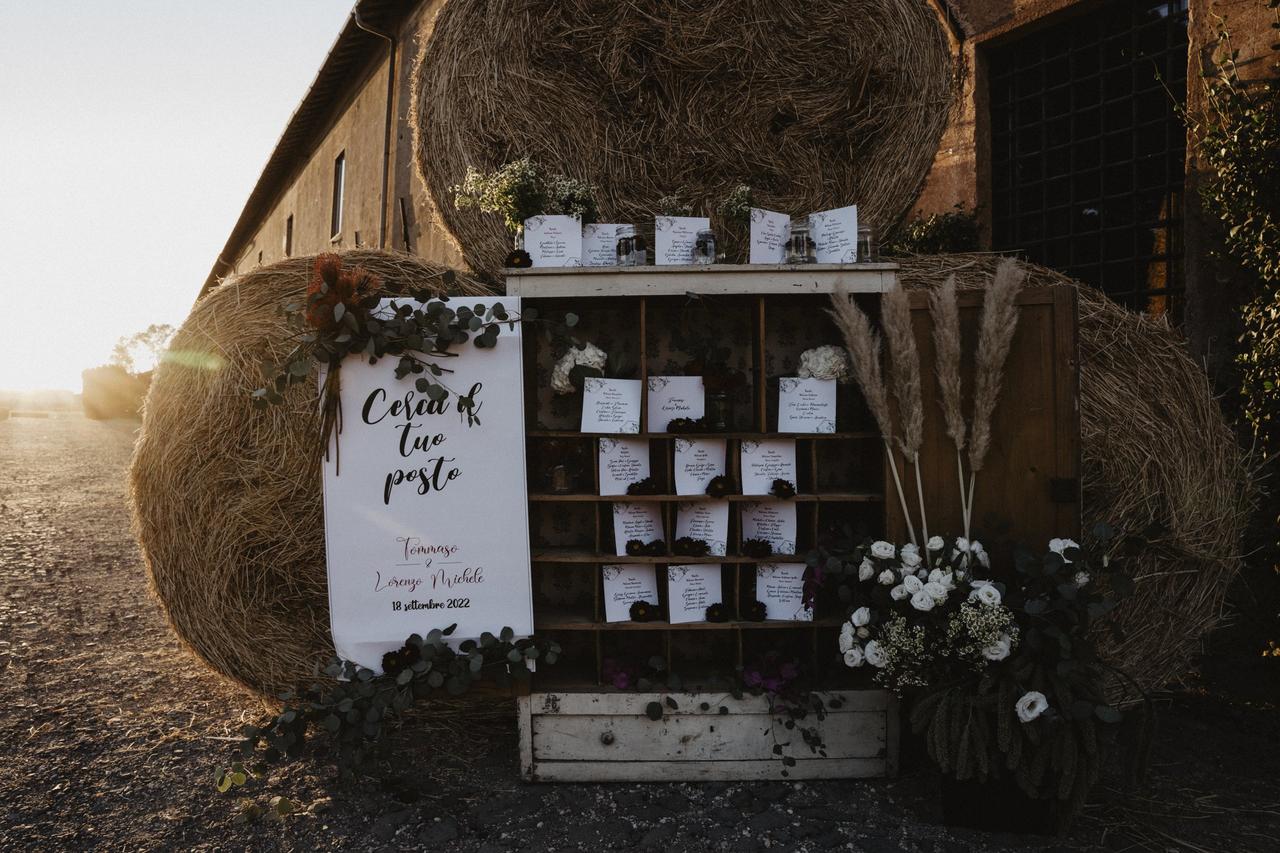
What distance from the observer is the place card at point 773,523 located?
2967 millimetres

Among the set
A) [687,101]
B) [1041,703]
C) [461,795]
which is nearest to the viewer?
[1041,703]

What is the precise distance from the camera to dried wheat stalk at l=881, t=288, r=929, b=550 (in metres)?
2.65

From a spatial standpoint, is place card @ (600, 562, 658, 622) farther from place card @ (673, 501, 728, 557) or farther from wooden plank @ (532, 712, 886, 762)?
wooden plank @ (532, 712, 886, 762)

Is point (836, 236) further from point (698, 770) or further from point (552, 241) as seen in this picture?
point (698, 770)

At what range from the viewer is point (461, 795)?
2.79 meters

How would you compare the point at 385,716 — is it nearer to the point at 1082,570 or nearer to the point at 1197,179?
the point at 1082,570

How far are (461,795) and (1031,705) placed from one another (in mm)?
1933

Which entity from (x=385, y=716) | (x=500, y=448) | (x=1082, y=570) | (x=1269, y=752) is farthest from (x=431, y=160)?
(x=1269, y=752)

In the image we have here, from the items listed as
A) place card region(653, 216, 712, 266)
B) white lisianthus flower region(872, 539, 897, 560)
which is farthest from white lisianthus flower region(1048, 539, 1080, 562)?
place card region(653, 216, 712, 266)

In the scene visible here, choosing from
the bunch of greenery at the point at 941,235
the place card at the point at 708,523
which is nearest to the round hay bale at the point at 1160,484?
the place card at the point at 708,523

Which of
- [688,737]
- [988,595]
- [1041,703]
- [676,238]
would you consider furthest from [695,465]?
[1041,703]

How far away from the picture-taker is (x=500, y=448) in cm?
285

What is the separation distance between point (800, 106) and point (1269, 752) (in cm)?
340

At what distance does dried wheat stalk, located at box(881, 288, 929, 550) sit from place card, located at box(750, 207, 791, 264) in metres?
0.54
